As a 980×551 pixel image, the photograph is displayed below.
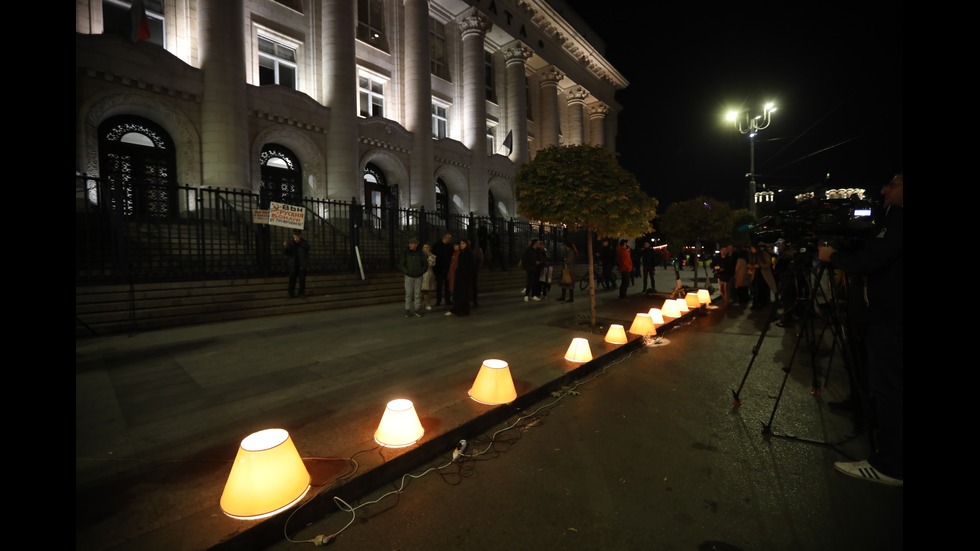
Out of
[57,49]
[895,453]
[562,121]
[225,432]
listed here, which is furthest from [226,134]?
[562,121]

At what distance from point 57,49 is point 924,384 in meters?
3.93

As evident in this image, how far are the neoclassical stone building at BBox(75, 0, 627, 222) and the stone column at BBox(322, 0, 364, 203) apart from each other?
6cm

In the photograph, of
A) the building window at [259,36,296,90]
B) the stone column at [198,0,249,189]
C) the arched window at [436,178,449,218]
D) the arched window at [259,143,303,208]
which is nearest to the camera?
the stone column at [198,0,249,189]

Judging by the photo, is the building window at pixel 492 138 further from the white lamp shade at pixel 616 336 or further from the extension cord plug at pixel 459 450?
the extension cord plug at pixel 459 450

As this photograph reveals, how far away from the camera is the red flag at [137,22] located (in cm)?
1207

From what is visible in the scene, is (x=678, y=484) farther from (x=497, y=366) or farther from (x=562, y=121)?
(x=562, y=121)

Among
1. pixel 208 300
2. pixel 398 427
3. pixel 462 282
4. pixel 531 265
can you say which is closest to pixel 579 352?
pixel 398 427

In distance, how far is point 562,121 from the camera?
33375 millimetres

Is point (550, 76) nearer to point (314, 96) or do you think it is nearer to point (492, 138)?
point (492, 138)

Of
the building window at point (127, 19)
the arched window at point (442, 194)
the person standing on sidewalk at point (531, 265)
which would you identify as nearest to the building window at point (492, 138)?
the arched window at point (442, 194)

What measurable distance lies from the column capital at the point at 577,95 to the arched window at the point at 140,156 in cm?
2887

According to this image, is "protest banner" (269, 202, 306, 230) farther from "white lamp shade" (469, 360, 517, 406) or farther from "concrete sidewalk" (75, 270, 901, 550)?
"white lamp shade" (469, 360, 517, 406)

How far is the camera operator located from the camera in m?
2.47

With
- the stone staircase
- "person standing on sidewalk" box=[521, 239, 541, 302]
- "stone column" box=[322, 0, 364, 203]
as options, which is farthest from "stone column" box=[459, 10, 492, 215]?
the stone staircase
